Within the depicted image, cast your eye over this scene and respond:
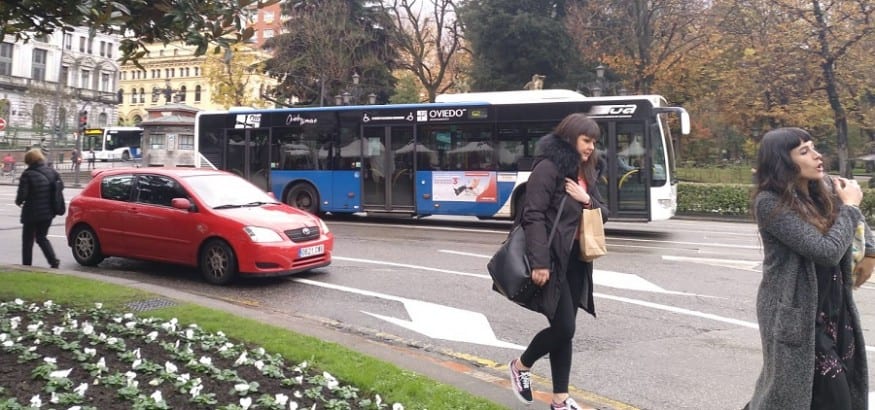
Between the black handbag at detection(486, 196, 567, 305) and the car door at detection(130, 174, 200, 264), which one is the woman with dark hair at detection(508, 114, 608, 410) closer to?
the black handbag at detection(486, 196, 567, 305)

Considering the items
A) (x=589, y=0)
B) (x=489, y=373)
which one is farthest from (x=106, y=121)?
(x=489, y=373)

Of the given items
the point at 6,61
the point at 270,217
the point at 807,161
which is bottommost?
the point at 270,217

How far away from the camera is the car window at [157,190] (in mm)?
9430

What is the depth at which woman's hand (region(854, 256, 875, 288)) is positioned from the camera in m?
3.17

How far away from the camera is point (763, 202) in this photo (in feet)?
10.2

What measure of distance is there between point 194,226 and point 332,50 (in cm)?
3098

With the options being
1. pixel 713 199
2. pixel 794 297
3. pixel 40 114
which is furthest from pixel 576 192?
pixel 40 114

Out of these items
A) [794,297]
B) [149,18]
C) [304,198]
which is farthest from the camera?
[304,198]

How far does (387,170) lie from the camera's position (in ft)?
57.3

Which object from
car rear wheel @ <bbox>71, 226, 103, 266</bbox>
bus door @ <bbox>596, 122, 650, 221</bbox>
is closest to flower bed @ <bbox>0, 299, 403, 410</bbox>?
car rear wheel @ <bbox>71, 226, 103, 266</bbox>

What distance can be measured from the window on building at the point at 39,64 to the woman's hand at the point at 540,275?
100265 mm

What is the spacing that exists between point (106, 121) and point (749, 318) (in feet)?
324

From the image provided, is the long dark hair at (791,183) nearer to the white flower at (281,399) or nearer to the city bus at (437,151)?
the white flower at (281,399)

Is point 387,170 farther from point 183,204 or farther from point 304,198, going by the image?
point 183,204
